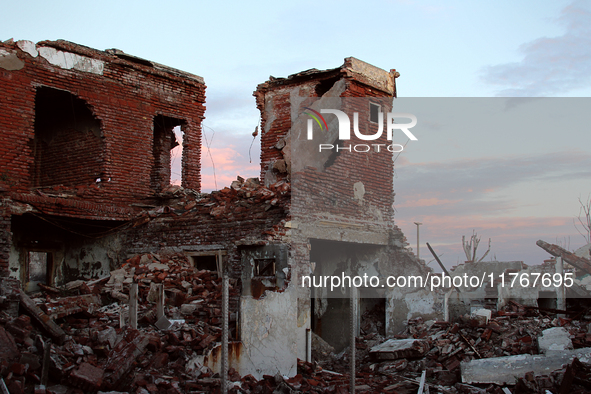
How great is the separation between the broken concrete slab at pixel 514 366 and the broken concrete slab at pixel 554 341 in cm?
32

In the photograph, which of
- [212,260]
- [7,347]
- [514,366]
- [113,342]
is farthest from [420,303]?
[7,347]

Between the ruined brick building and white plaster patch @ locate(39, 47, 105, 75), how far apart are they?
3cm

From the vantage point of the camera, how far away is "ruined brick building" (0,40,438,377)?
11.3 metres

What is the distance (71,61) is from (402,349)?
10371mm

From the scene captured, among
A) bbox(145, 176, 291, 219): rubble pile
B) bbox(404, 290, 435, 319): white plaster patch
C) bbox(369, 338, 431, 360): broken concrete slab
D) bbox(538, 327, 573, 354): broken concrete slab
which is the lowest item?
bbox(369, 338, 431, 360): broken concrete slab

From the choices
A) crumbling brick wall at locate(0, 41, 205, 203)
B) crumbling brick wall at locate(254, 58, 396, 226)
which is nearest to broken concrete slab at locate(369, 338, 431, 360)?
crumbling brick wall at locate(254, 58, 396, 226)

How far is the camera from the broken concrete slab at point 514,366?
8.79m

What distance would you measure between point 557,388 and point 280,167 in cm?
832

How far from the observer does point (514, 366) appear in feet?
29.2

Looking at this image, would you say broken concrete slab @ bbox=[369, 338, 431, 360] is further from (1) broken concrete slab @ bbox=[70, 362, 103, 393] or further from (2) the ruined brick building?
(1) broken concrete slab @ bbox=[70, 362, 103, 393]

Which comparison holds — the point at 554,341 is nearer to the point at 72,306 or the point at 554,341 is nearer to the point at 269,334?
the point at 269,334

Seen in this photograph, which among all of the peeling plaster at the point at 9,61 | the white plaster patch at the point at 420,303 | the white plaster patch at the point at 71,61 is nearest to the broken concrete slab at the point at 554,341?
the white plaster patch at the point at 420,303

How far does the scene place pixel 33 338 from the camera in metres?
7.55

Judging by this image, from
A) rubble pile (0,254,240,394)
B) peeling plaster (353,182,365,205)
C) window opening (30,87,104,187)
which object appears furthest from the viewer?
window opening (30,87,104,187)
